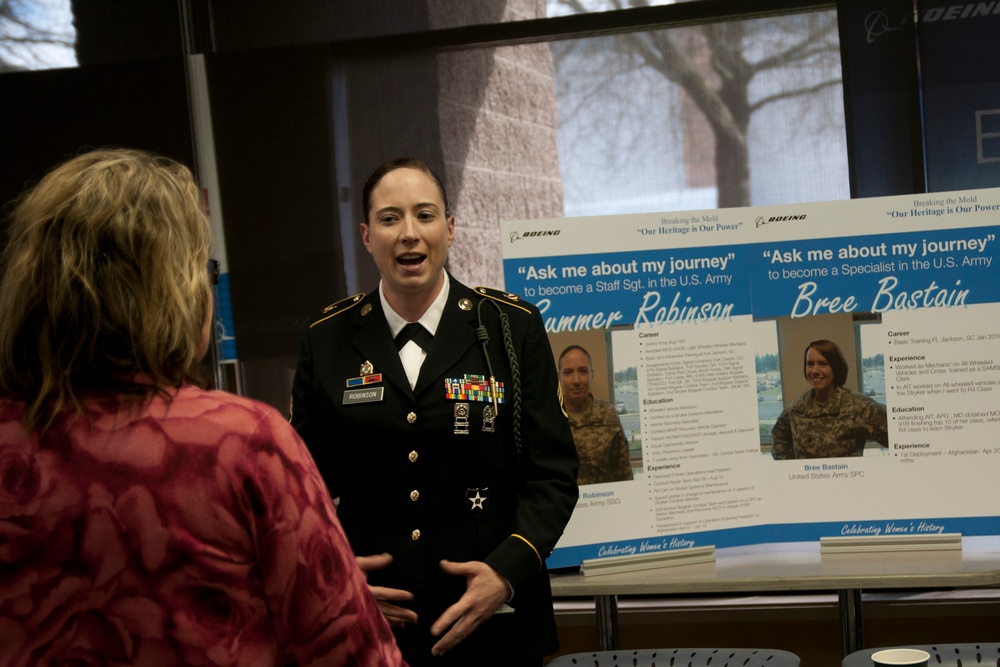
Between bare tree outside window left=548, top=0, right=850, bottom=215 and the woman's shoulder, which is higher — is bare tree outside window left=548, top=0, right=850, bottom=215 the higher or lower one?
the higher one

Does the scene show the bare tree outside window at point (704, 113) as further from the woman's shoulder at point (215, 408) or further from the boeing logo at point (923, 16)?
the woman's shoulder at point (215, 408)

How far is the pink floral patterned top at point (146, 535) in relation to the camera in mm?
910

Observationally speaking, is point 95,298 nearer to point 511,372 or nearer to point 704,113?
point 511,372

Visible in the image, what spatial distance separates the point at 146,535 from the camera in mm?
909

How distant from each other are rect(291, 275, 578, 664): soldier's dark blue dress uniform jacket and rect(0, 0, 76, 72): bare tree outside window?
8.22 ft

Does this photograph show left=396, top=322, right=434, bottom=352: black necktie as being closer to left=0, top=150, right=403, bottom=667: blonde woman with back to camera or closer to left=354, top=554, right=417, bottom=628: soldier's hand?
left=354, top=554, right=417, bottom=628: soldier's hand

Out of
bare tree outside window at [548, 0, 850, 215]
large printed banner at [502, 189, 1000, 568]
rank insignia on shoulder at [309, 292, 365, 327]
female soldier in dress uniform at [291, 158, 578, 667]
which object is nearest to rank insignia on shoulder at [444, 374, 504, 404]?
female soldier in dress uniform at [291, 158, 578, 667]

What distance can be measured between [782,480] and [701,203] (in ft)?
3.81

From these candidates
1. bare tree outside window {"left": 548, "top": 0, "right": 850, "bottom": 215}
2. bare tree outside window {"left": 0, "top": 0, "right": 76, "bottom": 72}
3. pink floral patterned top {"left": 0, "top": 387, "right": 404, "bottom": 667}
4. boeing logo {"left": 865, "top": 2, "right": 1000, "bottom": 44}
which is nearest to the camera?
pink floral patterned top {"left": 0, "top": 387, "right": 404, "bottom": 667}

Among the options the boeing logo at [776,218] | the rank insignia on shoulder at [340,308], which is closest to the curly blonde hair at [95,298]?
the rank insignia on shoulder at [340,308]

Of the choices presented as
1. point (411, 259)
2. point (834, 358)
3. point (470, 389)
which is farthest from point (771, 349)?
point (411, 259)

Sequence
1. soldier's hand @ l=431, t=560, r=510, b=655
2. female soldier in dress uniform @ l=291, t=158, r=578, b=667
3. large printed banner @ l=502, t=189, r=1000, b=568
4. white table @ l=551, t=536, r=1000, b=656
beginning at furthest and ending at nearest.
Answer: large printed banner @ l=502, t=189, r=1000, b=568, white table @ l=551, t=536, r=1000, b=656, female soldier in dress uniform @ l=291, t=158, r=578, b=667, soldier's hand @ l=431, t=560, r=510, b=655

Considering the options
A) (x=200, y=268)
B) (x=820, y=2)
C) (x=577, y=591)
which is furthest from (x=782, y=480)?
A: (x=200, y=268)

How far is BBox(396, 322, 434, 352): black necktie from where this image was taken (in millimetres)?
2012
